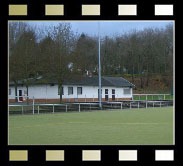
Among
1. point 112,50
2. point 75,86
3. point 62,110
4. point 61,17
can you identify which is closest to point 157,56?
point 112,50

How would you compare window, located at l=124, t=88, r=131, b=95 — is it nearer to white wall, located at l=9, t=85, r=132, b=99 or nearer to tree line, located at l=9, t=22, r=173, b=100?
white wall, located at l=9, t=85, r=132, b=99

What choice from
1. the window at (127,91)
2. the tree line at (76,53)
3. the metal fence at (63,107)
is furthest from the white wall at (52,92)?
the metal fence at (63,107)

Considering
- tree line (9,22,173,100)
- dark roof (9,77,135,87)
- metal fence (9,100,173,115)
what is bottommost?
metal fence (9,100,173,115)

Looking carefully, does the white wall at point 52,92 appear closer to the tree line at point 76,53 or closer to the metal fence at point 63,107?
the tree line at point 76,53

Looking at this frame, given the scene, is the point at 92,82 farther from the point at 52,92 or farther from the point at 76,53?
the point at 76,53

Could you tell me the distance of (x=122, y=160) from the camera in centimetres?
421

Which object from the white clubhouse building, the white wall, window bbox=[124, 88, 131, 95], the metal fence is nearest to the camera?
the metal fence

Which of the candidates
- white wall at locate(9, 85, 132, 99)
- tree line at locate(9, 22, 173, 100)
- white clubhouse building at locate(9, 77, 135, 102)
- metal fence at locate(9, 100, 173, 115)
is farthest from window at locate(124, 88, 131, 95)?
metal fence at locate(9, 100, 173, 115)

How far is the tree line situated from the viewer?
109 feet

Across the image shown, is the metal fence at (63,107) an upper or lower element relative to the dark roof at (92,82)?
lower

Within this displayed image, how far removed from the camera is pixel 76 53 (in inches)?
1480

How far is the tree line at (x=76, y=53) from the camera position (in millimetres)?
33281

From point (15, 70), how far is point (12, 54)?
1513 mm

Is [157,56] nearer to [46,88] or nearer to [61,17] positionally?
[46,88]
